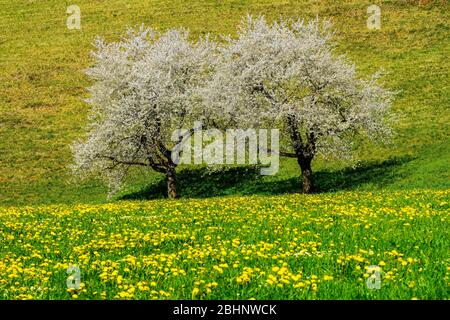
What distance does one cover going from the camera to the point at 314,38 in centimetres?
4006

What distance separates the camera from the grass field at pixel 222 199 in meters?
9.45

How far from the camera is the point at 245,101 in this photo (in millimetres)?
38000

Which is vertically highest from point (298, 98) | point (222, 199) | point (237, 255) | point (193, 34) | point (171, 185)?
point (193, 34)

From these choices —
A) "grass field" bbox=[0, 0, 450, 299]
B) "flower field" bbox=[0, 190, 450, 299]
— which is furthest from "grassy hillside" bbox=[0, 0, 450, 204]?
"flower field" bbox=[0, 190, 450, 299]

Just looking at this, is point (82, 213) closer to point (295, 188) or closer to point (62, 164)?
point (295, 188)

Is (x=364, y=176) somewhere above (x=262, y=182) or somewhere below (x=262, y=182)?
above

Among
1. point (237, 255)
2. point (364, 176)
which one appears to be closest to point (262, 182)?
point (364, 176)

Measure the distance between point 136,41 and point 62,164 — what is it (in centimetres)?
1408

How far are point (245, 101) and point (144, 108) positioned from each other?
7.11 meters

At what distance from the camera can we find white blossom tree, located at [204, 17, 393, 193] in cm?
3694

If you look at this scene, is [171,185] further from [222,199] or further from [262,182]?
[222,199]

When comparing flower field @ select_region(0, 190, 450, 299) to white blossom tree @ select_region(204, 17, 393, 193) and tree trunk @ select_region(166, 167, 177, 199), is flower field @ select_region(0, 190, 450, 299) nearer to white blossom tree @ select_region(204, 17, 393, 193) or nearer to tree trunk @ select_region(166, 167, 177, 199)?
white blossom tree @ select_region(204, 17, 393, 193)

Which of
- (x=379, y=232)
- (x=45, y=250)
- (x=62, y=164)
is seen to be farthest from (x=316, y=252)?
(x=62, y=164)

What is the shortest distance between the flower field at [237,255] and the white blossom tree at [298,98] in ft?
56.3
